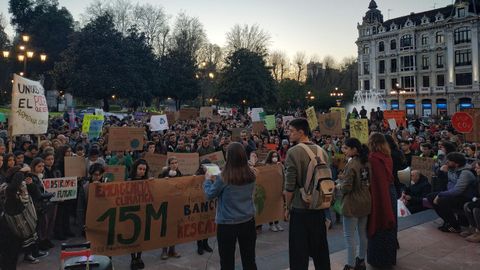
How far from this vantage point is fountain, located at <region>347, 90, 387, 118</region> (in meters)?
77.0

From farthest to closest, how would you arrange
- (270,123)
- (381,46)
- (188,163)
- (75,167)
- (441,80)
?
(381,46) → (441,80) → (270,123) → (188,163) → (75,167)

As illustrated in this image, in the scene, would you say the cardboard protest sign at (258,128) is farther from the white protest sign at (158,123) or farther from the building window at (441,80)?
the building window at (441,80)

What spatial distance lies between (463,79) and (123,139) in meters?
69.3

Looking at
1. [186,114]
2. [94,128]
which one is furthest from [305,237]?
[186,114]

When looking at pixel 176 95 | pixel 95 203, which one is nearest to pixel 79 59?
pixel 176 95

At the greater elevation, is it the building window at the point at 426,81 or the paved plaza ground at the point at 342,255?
the building window at the point at 426,81

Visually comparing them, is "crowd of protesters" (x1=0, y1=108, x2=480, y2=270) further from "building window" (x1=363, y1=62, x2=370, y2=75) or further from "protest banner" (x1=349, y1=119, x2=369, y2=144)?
"building window" (x1=363, y1=62, x2=370, y2=75)

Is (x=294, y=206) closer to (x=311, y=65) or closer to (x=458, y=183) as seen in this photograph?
(x=458, y=183)

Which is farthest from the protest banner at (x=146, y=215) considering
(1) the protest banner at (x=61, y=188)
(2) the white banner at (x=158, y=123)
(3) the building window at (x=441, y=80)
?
(3) the building window at (x=441, y=80)

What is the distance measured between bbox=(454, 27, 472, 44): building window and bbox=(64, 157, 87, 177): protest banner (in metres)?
72.5

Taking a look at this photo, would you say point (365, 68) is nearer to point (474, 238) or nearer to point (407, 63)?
point (407, 63)

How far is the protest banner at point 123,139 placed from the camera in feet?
38.5

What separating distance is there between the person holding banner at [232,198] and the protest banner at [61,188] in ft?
14.6

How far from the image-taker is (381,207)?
232 inches
